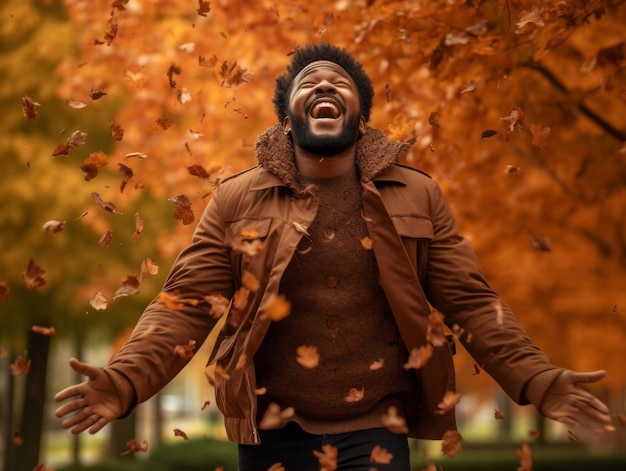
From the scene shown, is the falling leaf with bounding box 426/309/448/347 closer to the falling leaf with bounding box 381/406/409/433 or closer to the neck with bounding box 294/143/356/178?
the falling leaf with bounding box 381/406/409/433

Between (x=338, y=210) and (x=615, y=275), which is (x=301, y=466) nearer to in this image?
(x=338, y=210)

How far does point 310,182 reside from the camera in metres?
4.16

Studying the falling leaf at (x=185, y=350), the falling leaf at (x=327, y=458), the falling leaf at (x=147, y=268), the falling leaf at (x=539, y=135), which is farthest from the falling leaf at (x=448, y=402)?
the falling leaf at (x=539, y=135)

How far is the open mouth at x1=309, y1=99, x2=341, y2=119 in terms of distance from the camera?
4094mm

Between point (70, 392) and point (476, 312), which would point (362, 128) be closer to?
point (476, 312)

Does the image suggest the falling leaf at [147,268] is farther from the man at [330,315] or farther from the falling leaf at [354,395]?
the falling leaf at [354,395]

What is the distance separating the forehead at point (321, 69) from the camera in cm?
425

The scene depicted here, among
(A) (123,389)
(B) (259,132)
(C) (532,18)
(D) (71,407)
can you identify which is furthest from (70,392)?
(B) (259,132)

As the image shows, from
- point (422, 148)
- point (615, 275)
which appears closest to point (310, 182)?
point (422, 148)

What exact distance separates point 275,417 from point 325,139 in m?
1.12

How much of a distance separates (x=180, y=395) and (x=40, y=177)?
236ft

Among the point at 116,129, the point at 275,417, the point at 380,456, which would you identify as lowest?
the point at 380,456

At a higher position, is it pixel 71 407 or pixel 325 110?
pixel 325 110

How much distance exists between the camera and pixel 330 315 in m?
3.94
